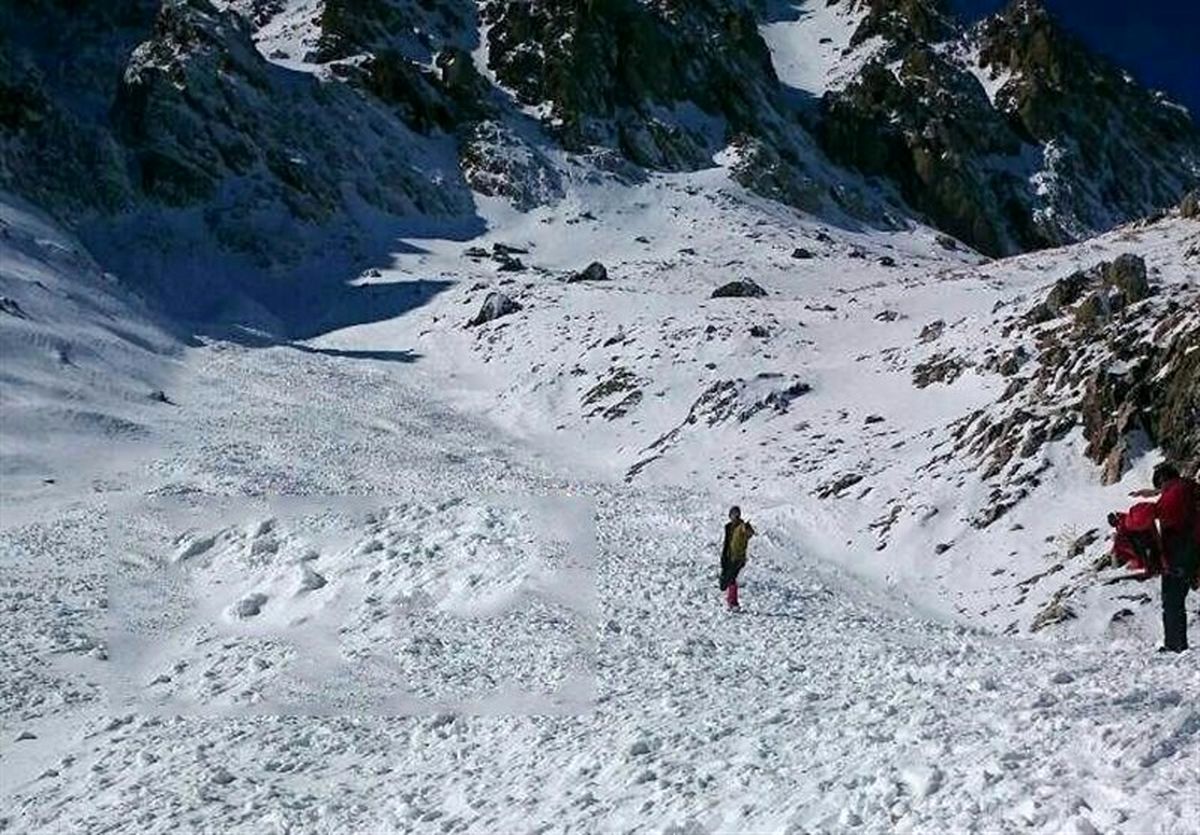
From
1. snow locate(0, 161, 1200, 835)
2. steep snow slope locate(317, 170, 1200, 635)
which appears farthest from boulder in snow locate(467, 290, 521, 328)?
snow locate(0, 161, 1200, 835)

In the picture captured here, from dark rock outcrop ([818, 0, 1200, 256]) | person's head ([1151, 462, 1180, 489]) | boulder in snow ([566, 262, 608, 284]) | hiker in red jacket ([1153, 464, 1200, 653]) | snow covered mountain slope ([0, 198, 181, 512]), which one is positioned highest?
dark rock outcrop ([818, 0, 1200, 256])

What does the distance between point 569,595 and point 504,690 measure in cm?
439

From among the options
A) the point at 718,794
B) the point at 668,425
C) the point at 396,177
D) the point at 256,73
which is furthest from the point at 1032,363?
the point at 256,73

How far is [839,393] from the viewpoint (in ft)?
108

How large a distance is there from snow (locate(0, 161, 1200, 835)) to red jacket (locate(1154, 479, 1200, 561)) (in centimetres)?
121

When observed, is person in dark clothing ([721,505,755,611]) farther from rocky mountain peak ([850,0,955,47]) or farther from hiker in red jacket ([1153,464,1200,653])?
rocky mountain peak ([850,0,955,47])

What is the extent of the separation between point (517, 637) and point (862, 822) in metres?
7.71

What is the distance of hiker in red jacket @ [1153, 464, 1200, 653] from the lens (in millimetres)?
11445

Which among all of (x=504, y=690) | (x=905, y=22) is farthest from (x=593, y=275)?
(x=905, y=22)

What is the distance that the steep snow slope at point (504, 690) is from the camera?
791 centimetres

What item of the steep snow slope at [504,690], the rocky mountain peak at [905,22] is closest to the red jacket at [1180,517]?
the steep snow slope at [504,690]

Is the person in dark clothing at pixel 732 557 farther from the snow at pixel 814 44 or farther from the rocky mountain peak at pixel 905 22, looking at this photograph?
the rocky mountain peak at pixel 905 22

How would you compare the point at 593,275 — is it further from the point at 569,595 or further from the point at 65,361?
the point at 569,595

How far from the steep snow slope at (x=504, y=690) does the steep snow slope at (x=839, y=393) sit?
1856mm
